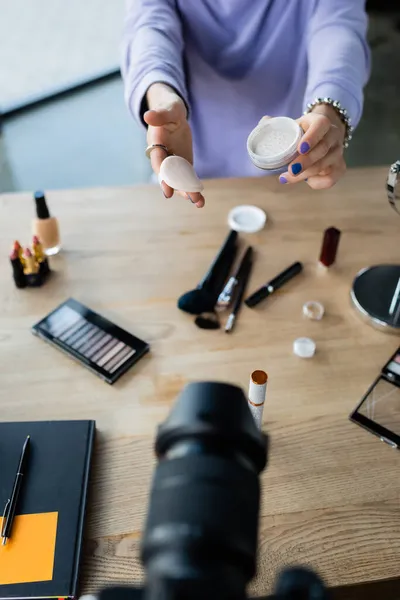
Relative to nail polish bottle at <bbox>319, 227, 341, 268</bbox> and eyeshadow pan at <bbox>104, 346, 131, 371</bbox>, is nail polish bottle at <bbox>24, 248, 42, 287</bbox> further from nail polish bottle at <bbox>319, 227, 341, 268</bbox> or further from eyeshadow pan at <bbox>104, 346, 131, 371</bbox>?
nail polish bottle at <bbox>319, 227, 341, 268</bbox>

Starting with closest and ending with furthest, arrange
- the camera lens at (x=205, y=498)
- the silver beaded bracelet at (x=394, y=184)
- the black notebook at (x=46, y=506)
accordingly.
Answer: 1. the camera lens at (x=205, y=498)
2. the black notebook at (x=46, y=506)
3. the silver beaded bracelet at (x=394, y=184)

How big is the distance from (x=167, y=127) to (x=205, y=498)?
0.69 meters

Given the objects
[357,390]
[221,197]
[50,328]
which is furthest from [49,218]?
[357,390]

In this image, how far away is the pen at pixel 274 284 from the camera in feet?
2.73

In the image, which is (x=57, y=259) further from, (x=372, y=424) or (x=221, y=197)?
(x=372, y=424)

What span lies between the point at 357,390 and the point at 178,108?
1.65ft

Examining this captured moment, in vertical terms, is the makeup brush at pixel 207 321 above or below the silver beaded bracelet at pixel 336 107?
below

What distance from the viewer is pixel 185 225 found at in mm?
974

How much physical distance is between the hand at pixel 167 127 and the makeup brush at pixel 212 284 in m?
0.12

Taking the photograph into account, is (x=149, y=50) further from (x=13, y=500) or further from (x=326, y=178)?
(x=13, y=500)

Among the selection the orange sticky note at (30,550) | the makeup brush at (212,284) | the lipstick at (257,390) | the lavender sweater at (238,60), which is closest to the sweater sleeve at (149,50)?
the lavender sweater at (238,60)

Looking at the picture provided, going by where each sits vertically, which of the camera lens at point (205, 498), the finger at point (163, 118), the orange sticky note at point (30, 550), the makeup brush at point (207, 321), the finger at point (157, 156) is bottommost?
the orange sticky note at point (30, 550)

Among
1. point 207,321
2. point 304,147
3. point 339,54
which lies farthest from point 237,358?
point 339,54

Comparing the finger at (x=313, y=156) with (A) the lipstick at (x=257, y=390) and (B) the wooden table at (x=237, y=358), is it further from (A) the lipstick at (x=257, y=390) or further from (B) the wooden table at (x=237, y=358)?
(A) the lipstick at (x=257, y=390)
